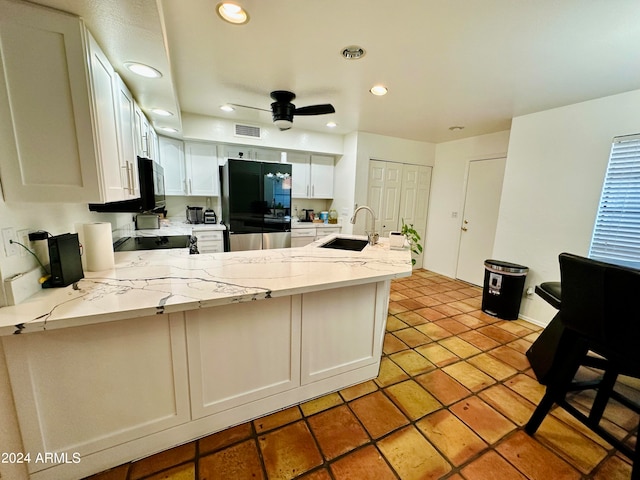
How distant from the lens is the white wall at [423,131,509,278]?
13.9ft

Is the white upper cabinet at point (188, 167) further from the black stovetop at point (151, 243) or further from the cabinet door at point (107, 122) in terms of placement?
the cabinet door at point (107, 122)

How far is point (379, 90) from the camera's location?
2533 millimetres

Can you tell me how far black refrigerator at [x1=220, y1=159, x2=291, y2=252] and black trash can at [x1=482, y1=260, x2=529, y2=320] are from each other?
2857 mm

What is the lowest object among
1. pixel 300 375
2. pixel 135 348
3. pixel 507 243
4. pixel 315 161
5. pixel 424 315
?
pixel 424 315

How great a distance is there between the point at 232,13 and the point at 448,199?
4.29m

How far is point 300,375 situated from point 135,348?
98 centimetres

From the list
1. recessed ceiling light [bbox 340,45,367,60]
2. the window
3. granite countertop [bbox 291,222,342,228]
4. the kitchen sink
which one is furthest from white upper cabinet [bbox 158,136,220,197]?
the window

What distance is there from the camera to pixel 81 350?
3.79 ft

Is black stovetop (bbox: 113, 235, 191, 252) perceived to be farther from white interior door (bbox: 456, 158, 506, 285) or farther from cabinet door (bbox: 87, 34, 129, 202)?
white interior door (bbox: 456, 158, 506, 285)

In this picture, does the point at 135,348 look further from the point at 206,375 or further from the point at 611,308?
the point at 611,308

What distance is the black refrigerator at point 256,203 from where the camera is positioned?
11.4 feet

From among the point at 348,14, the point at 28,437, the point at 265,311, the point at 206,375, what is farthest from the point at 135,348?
the point at 348,14

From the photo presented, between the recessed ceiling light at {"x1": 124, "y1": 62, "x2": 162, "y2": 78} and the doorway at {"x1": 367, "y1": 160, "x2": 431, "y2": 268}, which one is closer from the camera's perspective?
the recessed ceiling light at {"x1": 124, "y1": 62, "x2": 162, "y2": 78}

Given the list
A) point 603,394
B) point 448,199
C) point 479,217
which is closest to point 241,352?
point 603,394
